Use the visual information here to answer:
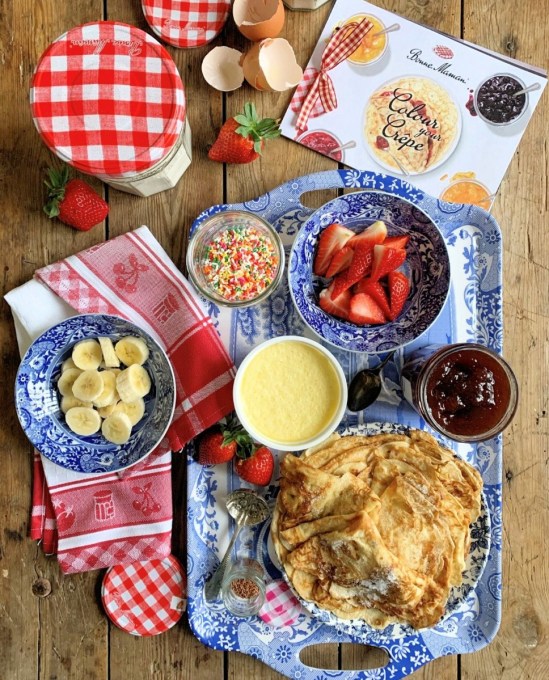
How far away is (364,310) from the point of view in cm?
186

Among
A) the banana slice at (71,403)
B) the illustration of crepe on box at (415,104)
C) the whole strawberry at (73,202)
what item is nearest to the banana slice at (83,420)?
the banana slice at (71,403)

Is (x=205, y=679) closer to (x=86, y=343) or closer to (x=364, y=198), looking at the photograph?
(x=86, y=343)

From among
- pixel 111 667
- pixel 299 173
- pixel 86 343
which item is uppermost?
pixel 299 173

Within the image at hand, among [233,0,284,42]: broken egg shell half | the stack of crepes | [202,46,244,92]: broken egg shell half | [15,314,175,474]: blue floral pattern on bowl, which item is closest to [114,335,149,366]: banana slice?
[15,314,175,474]: blue floral pattern on bowl

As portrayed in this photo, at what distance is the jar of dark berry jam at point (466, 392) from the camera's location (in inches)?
68.3

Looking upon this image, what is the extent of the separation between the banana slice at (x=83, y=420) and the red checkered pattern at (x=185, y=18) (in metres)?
1.17

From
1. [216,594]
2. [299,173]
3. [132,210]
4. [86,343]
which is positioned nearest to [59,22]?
[132,210]

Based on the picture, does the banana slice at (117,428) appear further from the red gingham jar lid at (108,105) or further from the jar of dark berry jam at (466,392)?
the jar of dark berry jam at (466,392)

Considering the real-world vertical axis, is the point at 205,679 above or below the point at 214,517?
below

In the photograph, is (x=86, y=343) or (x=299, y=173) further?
(x=299, y=173)

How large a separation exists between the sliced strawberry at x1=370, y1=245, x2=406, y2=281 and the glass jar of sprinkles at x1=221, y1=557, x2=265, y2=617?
950mm

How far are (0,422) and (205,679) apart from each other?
105 cm

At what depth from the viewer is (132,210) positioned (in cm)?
205

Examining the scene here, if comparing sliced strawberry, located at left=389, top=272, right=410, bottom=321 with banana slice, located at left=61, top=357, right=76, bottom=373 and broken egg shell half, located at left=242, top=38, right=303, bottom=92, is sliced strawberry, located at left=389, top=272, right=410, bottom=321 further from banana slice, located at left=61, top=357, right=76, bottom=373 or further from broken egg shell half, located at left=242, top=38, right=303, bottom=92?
banana slice, located at left=61, top=357, right=76, bottom=373
